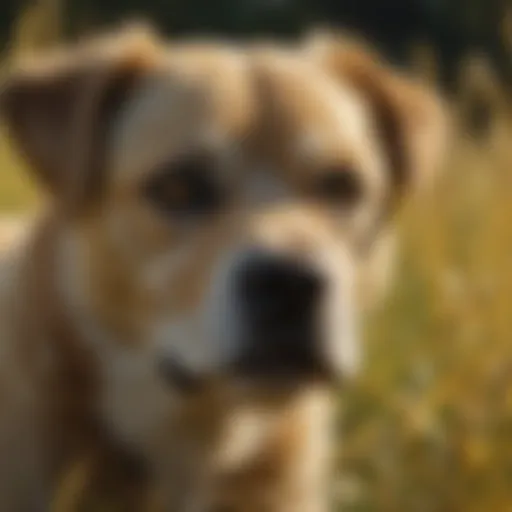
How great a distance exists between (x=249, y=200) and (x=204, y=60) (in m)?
0.28

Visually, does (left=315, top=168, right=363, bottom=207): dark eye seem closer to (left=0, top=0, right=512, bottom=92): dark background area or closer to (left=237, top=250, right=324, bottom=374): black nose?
(left=237, top=250, right=324, bottom=374): black nose

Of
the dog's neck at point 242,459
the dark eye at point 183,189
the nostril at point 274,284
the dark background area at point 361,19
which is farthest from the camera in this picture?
the dark background area at point 361,19

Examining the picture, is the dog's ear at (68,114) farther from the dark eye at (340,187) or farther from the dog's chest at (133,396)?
the dark eye at (340,187)

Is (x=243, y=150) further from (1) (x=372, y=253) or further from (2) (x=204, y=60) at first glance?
(1) (x=372, y=253)

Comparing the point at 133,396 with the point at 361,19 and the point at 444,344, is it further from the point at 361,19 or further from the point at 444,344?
the point at 361,19

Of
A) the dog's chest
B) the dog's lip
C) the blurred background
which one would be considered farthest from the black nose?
the blurred background

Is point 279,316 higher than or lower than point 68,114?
lower

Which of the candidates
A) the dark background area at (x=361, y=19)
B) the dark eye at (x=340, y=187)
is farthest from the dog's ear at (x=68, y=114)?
the dark background area at (x=361, y=19)

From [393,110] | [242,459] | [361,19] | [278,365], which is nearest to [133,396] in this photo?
[242,459]

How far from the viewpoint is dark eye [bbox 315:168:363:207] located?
2.35 meters

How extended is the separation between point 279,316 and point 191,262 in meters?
0.17

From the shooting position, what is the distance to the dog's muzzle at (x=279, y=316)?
2.14 metres

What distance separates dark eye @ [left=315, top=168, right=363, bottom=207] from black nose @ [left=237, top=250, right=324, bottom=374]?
23 cm

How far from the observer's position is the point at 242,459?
247 centimetres
